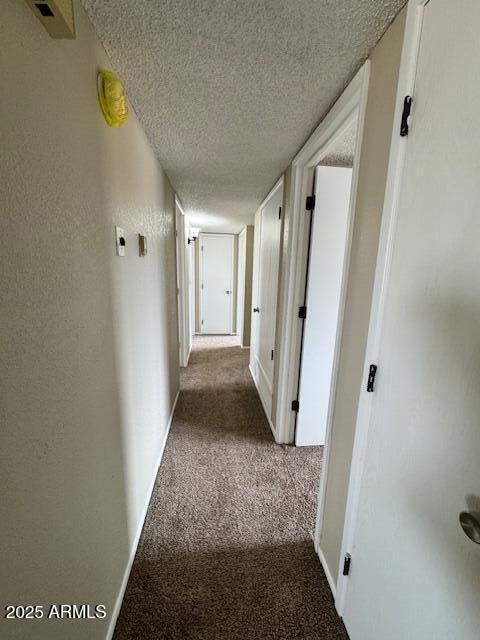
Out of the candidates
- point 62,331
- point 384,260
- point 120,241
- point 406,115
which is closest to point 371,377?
point 384,260

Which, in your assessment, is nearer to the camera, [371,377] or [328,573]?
[371,377]

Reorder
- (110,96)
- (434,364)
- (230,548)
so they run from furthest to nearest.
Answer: (230,548), (110,96), (434,364)

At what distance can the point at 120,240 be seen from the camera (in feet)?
3.49

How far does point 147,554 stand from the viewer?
49.3 inches

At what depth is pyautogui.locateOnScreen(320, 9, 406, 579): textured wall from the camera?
2.59 ft

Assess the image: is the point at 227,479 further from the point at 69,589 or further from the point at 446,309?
the point at 446,309

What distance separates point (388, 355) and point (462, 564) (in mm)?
468

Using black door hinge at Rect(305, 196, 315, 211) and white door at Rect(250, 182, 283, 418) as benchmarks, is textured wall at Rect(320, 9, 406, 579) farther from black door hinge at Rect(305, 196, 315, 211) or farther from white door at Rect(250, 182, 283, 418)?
white door at Rect(250, 182, 283, 418)

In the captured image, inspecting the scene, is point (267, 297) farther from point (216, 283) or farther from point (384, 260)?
point (216, 283)

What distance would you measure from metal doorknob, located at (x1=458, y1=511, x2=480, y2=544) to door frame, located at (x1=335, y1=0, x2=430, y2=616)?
36 centimetres

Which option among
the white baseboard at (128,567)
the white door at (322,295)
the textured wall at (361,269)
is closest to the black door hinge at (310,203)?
the white door at (322,295)

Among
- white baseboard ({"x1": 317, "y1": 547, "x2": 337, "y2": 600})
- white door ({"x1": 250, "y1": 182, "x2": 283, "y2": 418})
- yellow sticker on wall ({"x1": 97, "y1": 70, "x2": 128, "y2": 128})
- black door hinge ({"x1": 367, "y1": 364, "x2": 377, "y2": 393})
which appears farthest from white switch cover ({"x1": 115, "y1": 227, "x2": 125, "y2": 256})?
white baseboard ({"x1": 317, "y1": 547, "x2": 337, "y2": 600})

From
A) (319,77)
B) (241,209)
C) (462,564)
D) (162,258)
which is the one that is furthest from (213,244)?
(462,564)

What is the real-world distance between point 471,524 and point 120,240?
133 centimetres
